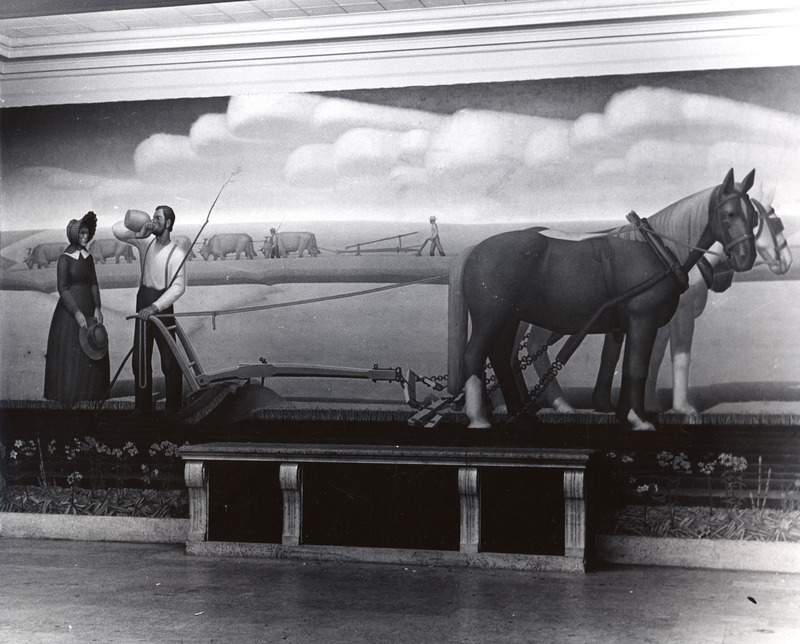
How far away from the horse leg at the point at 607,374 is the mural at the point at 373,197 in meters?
0.06

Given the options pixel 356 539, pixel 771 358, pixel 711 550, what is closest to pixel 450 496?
pixel 356 539

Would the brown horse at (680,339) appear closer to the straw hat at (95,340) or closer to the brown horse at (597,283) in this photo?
the brown horse at (597,283)

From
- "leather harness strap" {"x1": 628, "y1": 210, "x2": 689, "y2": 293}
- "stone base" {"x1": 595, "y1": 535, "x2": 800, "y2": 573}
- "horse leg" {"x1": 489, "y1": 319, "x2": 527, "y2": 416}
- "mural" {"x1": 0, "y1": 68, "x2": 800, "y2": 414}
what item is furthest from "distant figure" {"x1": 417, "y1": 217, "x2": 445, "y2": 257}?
"stone base" {"x1": 595, "y1": 535, "x2": 800, "y2": 573}

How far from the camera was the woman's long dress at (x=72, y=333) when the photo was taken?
8.95 m

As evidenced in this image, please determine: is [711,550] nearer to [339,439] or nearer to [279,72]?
[339,439]

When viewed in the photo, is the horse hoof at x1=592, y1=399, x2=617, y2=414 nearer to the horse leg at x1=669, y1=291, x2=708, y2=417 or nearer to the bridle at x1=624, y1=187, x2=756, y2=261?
the horse leg at x1=669, y1=291, x2=708, y2=417

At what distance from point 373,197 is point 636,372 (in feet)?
7.89

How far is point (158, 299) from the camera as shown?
28.8 ft

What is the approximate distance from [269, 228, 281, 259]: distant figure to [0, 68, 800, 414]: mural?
3cm

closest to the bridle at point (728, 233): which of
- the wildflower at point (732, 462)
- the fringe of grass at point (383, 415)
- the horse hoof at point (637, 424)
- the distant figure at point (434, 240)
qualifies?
the fringe of grass at point (383, 415)

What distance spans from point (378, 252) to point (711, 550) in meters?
3.28

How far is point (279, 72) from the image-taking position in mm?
8664

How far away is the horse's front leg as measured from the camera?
783 cm

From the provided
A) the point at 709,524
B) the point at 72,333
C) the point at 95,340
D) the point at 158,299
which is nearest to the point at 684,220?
the point at 709,524
